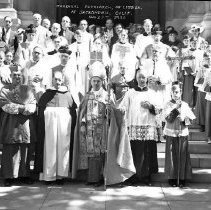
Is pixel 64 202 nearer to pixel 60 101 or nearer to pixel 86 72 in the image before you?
pixel 60 101

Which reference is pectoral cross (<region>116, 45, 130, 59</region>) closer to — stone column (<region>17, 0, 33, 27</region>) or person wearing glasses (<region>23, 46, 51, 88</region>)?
person wearing glasses (<region>23, 46, 51, 88</region>)

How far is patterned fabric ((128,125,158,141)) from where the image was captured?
760 centimetres

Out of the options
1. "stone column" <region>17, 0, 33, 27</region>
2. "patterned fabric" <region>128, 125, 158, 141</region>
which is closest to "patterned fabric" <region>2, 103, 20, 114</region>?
"patterned fabric" <region>128, 125, 158, 141</region>

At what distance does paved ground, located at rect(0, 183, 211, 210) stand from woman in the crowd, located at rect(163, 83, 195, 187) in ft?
0.77

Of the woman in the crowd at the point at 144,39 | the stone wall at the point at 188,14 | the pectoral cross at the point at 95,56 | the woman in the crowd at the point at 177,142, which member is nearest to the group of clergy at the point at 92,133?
the woman in the crowd at the point at 177,142

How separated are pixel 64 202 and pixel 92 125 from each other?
152 cm

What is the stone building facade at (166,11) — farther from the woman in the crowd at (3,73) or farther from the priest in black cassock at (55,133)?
the priest in black cassock at (55,133)

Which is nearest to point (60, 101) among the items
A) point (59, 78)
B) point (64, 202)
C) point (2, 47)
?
point (59, 78)

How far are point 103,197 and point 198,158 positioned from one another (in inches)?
84.6

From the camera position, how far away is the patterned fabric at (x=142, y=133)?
24.9 ft

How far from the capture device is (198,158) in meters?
8.21

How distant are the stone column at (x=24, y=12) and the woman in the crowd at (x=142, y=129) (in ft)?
21.2

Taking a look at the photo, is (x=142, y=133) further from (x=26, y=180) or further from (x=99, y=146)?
(x=26, y=180)

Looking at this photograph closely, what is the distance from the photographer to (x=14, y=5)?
45.2 feet
